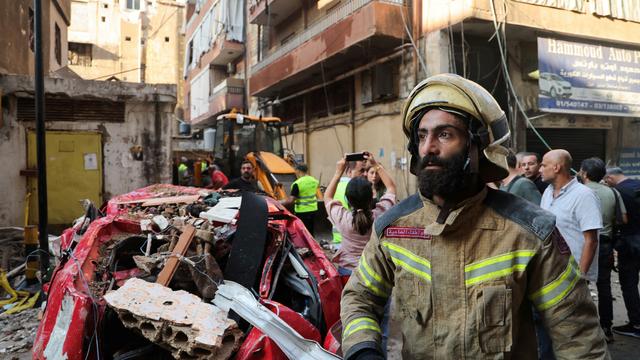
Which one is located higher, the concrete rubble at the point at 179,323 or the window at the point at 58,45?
the window at the point at 58,45

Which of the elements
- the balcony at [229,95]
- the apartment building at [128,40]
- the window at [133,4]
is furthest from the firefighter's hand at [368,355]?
the window at [133,4]

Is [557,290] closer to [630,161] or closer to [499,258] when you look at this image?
[499,258]

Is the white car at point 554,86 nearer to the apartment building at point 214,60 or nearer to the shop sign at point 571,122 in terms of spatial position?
the shop sign at point 571,122

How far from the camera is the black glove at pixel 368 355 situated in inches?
49.3

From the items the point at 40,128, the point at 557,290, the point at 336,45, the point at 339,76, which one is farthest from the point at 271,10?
the point at 557,290

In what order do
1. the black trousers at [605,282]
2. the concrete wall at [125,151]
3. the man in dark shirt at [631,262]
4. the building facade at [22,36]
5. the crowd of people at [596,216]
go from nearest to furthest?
the crowd of people at [596,216]
the black trousers at [605,282]
the man in dark shirt at [631,262]
the concrete wall at [125,151]
the building facade at [22,36]

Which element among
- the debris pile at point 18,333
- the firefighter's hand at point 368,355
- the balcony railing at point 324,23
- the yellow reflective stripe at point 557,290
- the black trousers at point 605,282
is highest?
the balcony railing at point 324,23

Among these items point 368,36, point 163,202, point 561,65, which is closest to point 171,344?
point 163,202

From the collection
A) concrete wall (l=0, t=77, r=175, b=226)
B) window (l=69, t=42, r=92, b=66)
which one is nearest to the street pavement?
concrete wall (l=0, t=77, r=175, b=226)

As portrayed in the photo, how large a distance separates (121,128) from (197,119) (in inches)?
742

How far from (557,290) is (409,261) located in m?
0.42

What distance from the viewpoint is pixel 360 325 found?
135 cm

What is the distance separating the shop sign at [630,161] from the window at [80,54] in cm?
3654

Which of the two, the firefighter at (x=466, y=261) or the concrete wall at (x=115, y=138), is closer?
the firefighter at (x=466, y=261)
